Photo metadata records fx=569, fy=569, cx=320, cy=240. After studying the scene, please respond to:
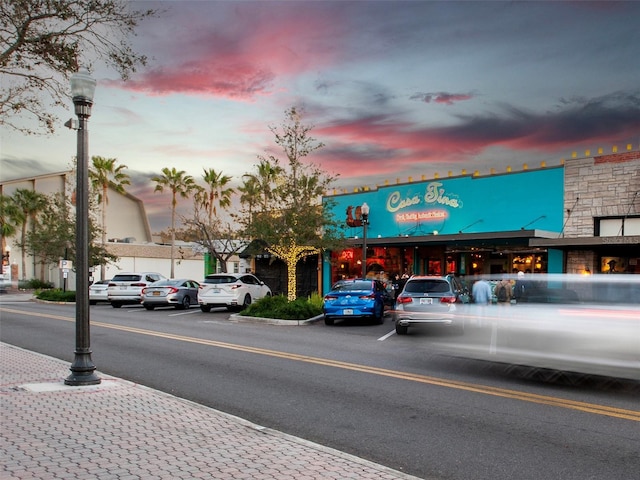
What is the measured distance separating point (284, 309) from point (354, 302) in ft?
10.1

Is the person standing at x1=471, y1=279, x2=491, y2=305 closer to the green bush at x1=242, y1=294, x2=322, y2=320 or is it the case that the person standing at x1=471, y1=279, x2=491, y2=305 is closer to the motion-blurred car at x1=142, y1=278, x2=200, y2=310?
the green bush at x1=242, y1=294, x2=322, y2=320

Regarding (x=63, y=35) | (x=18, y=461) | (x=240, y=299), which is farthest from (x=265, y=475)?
(x=240, y=299)

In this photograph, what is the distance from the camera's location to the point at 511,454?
552 centimetres

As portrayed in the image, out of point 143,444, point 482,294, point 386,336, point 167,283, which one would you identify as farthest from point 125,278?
point 143,444

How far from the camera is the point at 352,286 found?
18.8m

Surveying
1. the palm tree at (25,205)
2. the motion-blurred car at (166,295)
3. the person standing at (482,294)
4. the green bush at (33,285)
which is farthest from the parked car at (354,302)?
the palm tree at (25,205)

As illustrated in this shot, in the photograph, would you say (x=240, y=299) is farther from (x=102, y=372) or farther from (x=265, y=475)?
(x=265, y=475)

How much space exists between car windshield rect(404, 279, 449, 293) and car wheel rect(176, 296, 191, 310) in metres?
14.1

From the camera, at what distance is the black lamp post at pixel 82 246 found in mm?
8578

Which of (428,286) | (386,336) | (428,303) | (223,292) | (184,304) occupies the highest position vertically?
(428,286)

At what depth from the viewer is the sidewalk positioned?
15.9 ft

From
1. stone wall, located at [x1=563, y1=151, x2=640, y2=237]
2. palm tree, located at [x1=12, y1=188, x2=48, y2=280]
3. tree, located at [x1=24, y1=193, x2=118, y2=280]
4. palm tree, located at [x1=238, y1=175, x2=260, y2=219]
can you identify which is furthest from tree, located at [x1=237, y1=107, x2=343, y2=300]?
palm tree, located at [x1=12, y1=188, x2=48, y2=280]

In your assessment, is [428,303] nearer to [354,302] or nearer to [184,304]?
[354,302]

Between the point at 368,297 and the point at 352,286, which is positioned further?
the point at 352,286
